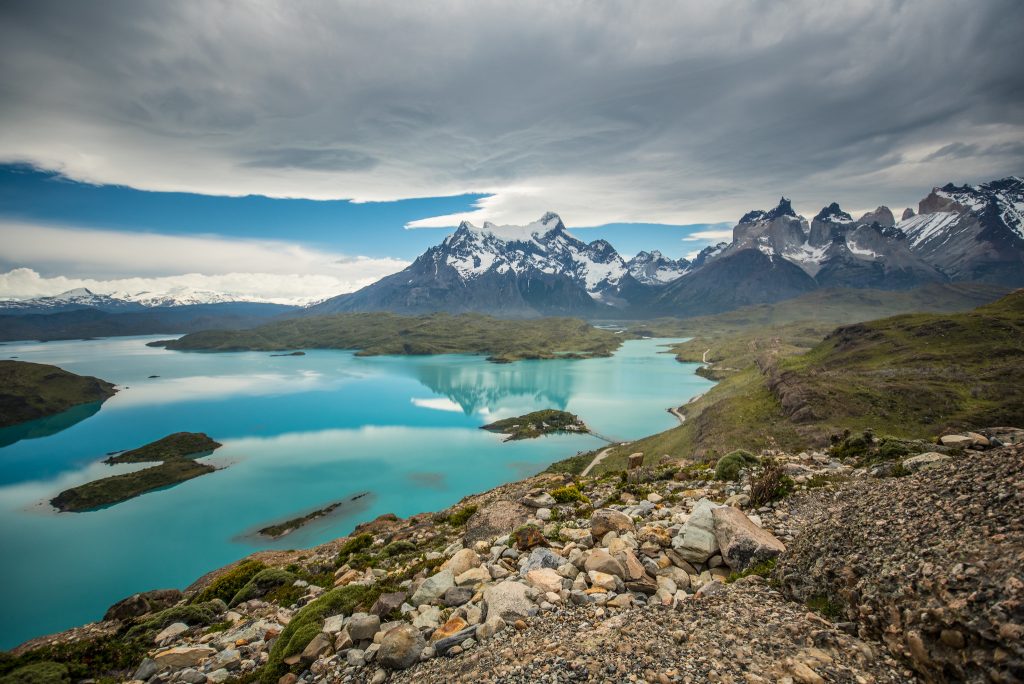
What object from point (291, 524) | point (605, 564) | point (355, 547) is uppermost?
point (605, 564)

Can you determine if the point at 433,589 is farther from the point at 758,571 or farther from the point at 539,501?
the point at 758,571

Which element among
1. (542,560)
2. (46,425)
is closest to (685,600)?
(542,560)

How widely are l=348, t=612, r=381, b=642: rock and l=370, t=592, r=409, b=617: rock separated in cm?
62

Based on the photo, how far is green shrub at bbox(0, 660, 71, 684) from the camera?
14.0 meters

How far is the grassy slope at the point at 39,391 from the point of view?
157m

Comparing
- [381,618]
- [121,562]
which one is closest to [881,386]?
[381,618]

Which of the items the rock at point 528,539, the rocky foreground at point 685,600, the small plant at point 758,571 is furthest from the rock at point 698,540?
the rock at point 528,539

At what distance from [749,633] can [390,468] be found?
95.1 meters

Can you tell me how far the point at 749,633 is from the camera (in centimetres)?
919

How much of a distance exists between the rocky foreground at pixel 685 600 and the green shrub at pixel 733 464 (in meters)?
1.85

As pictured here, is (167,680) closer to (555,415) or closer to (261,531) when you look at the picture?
(261,531)

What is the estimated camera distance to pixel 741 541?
1294cm

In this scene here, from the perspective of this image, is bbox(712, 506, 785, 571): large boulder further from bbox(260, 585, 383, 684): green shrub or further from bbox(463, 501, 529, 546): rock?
bbox(260, 585, 383, 684): green shrub

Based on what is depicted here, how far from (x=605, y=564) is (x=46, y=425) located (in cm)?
21696
